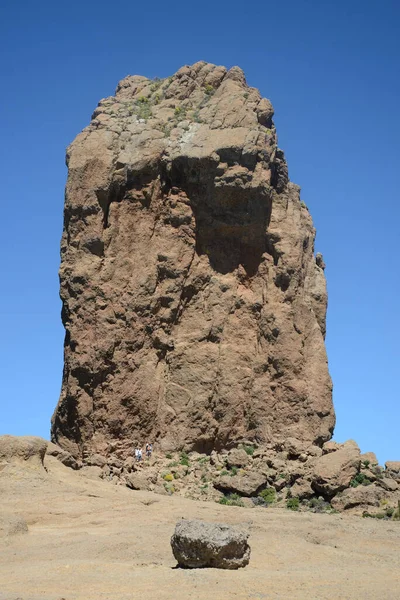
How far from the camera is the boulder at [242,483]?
25828mm

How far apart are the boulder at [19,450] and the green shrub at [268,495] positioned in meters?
8.05

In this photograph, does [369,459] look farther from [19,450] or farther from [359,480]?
[19,450]

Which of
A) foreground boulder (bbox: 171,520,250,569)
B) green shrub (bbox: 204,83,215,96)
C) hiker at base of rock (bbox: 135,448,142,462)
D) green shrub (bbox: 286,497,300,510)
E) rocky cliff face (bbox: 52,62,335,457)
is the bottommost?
foreground boulder (bbox: 171,520,250,569)

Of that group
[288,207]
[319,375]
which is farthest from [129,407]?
[288,207]

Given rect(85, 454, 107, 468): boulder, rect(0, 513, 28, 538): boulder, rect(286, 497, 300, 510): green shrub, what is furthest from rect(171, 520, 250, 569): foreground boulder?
rect(85, 454, 107, 468): boulder

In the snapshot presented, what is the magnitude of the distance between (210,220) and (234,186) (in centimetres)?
159

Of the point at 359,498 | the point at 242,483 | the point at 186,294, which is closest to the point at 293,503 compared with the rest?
the point at 242,483

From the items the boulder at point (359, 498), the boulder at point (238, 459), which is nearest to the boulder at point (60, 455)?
the boulder at point (238, 459)

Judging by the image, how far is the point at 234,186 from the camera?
97.4 ft

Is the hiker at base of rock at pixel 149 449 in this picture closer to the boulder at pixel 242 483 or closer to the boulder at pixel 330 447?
the boulder at pixel 242 483

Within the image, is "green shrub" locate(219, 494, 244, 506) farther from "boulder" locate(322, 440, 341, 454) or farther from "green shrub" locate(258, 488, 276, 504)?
"boulder" locate(322, 440, 341, 454)

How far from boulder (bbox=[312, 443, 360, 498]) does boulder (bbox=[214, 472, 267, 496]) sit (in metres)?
1.76

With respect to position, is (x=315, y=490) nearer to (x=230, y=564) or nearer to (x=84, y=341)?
(x=84, y=341)

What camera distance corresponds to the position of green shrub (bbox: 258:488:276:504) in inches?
1001
